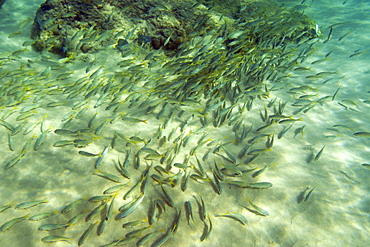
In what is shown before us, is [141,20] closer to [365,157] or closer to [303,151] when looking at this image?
[303,151]

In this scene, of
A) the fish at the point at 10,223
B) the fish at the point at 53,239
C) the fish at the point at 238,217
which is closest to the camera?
the fish at the point at 53,239

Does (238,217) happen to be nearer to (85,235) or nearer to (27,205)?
(85,235)

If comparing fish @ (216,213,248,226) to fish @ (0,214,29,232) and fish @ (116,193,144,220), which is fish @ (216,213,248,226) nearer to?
fish @ (116,193,144,220)

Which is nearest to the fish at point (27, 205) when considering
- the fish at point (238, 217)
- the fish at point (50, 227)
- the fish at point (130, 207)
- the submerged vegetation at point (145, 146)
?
the submerged vegetation at point (145, 146)

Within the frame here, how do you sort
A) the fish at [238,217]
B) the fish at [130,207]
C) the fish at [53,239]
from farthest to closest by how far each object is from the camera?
the fish at [238,217] → the fish at [130,207] → the fish at [53,239]

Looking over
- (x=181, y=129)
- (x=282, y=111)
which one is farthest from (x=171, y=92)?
(x=282, y=111)

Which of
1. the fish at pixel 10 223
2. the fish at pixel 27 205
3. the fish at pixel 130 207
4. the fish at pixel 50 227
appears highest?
the fish at pixel 130 207

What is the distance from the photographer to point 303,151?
3.97m

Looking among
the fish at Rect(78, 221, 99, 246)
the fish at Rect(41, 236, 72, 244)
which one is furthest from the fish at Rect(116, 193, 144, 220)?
the fish at Rect(41, 236, 72, 244)

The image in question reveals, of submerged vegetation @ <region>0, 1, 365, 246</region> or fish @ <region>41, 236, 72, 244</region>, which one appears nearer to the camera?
fish @ <region>41, 236, 72, 244</region>

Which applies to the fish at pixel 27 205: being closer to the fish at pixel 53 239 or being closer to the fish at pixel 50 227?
the fish at pixel 50 227

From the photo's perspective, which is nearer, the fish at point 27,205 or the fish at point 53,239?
the fish at point 53,239

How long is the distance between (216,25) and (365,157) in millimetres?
5692

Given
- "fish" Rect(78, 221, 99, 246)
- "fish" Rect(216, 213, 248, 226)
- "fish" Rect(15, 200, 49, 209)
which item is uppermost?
"fish" Rect(216, 213, 248, 226)
